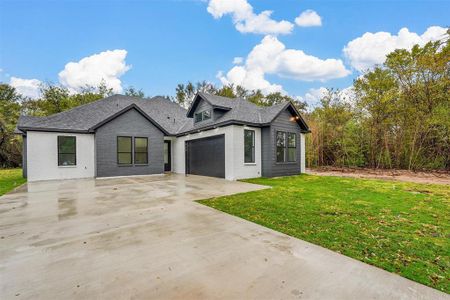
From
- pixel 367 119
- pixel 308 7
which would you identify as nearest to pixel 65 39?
pixel 308 7

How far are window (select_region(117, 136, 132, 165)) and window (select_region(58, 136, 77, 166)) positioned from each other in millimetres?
2217

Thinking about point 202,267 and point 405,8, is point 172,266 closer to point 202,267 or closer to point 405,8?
point 202,267

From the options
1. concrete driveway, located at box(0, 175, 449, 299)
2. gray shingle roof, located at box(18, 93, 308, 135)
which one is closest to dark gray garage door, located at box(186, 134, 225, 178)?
gray shingle roof, located at box(18, 93, 308, 135)

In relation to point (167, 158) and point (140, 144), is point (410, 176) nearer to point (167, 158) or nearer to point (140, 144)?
point (167, 158)

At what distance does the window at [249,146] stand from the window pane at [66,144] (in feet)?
31.1

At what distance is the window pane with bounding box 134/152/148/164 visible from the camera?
12502 millimetres

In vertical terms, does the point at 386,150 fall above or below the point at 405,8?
below

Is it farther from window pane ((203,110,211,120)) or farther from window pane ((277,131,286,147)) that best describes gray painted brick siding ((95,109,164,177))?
window pane ((277,131,286,147))

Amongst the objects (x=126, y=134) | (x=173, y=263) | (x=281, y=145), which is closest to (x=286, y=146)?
(x=281, y=145)

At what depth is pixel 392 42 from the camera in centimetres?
1439

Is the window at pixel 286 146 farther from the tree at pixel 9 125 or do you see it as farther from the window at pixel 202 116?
the tree at pixel 9 125

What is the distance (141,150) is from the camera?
12695mm

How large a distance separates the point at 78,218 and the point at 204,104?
381 inches

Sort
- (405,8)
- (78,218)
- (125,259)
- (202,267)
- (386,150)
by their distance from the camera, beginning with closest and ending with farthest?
(202,267) → (125,259) → (78,218) → (405,8) → (386,150)
